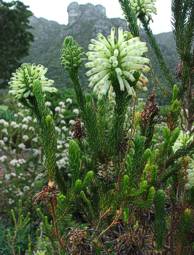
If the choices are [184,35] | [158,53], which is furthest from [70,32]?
[184,35]

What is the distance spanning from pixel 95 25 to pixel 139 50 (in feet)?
267

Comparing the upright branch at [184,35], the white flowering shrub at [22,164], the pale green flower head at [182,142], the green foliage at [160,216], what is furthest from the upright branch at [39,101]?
the white flowering shrub at [22,164]

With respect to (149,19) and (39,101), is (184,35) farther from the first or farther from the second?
(39,101)

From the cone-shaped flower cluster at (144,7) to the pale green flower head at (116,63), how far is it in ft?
4.79

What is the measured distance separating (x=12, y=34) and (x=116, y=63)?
28.9 meters

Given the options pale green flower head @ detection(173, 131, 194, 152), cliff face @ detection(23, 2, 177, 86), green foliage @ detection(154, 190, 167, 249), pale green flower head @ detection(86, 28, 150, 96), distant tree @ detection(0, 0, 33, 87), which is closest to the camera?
pale green flower head @ detection(86, 28, 150, 96)

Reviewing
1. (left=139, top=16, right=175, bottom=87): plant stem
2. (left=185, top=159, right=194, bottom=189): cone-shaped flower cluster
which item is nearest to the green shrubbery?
(left=185, top=159, right=194, bottom=189): cone-shaped flower cluster

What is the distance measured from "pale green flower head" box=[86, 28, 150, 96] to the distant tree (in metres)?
27.5

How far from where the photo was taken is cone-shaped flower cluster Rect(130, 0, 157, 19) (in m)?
3.54

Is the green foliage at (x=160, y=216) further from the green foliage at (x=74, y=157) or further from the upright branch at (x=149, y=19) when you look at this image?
the upright branch at (x=149, y=19)

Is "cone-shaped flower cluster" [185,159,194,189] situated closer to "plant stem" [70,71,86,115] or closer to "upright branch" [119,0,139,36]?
"plant stem" [70,71,86,115]

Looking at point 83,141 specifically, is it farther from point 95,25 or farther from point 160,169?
point 95,25

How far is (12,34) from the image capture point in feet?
98.9

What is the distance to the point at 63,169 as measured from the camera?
934 centimetres
